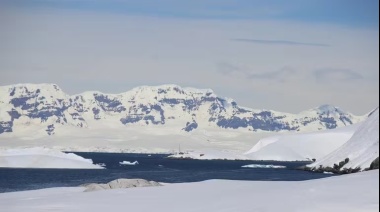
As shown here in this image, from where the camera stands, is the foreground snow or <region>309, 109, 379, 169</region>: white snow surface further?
<region>309, 109, 379, 169</region>: white snow surface

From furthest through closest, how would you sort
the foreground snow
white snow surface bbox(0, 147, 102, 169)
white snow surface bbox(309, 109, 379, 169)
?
white snow surface bbox(0, 147, 102, 169) → white snow surface bbox(309, 109, 379, 169) → the foreground snow

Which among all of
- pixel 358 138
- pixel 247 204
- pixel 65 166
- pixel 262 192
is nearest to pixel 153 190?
pixel 262 192

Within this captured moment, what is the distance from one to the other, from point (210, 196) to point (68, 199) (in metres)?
6.80

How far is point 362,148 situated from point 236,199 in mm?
77941

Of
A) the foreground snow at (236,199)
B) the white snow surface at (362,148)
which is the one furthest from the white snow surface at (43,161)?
the foreground snow at (236,199)

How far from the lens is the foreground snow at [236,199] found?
3038cm

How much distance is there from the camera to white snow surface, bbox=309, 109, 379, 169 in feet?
319

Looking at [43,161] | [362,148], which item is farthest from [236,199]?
[43,161]

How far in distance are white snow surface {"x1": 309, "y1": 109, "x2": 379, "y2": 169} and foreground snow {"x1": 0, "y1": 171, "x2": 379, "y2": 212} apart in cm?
5540

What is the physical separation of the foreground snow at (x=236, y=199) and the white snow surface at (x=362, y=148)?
5540 centimetres

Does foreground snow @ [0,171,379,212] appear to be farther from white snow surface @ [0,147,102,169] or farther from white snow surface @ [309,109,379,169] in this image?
white snow surface @ [0,147,102,169]

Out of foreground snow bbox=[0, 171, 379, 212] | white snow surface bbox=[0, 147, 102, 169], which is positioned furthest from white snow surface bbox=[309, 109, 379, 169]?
foreground snow bbox=[0, 171, 379, 212]

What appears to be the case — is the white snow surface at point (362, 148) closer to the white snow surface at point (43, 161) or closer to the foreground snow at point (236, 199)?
the white snow surface at point (43, 161)

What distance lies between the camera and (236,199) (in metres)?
34.7
